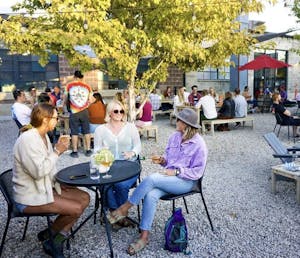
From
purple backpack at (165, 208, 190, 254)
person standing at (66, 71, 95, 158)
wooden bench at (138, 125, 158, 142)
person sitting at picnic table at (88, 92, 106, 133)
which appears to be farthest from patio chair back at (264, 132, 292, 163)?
person standing at (66, 71, 95, 158)

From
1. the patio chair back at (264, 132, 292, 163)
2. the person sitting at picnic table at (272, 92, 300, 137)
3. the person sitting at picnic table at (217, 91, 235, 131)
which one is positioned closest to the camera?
the patio chair back at (264, 132, 292, 163)

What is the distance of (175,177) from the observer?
3.21 metres

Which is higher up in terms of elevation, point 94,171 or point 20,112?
point 20,112

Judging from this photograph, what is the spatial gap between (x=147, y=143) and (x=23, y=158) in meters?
5.59

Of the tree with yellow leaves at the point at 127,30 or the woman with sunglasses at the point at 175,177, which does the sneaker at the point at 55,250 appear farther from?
the tree with yellow leaves at the point at 127,30

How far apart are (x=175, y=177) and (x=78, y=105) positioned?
13.3ft

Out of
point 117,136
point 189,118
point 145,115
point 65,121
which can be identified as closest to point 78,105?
point 65,121

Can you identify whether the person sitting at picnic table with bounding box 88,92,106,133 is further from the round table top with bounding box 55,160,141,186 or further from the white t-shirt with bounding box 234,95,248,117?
the white t-shirt with bounding box 234,95,248,117

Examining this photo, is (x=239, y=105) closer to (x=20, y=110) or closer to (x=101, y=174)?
(x=20, y=110)

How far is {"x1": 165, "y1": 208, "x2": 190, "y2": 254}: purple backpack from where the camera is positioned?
2971 millimetres

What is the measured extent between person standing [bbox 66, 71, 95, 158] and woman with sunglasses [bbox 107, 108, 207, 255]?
12.0 feet

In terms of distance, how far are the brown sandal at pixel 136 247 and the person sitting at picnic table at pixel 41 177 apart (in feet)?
1.98

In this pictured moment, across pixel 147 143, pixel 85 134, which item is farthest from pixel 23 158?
pixel 147 143

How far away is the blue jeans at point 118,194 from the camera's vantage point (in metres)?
Answer: 3.43
